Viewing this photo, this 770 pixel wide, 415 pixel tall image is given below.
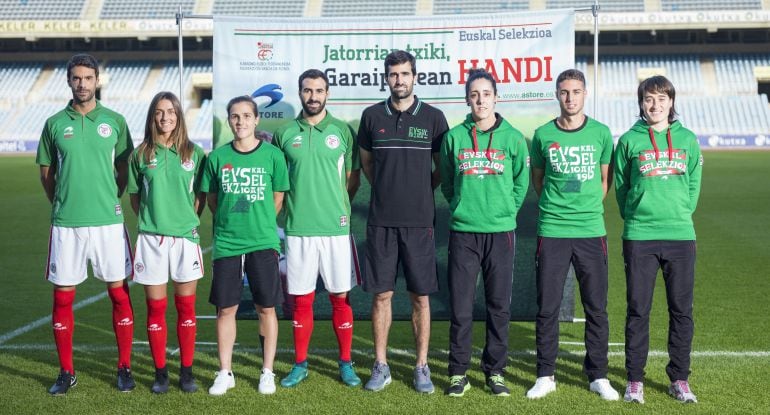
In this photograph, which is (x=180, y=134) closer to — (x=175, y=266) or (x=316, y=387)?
(x=175, y=266)

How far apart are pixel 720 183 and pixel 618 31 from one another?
848 inches

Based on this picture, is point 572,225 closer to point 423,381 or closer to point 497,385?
point 497,385

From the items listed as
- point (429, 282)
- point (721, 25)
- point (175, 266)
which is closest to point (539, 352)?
point (429, 282)

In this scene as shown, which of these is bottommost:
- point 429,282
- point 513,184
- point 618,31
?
point 429,282

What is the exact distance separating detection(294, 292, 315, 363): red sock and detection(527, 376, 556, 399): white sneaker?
4.41 ft

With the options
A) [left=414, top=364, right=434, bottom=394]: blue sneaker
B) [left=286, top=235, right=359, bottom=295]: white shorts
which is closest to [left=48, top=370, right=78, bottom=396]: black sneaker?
[left=286, top=235, right=359, bottom=295]: white shorts

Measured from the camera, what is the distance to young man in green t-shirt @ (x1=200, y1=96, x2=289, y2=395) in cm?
502

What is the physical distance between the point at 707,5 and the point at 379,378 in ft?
127

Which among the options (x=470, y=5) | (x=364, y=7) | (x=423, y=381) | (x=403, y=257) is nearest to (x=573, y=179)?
(x=403, y=257)

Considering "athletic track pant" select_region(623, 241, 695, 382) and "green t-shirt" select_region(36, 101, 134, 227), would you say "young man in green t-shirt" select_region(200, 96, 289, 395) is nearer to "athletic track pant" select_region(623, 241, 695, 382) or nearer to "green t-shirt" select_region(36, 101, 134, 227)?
"green t-shirt" select_region(36, 101, 134, 227)

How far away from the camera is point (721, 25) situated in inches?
1503

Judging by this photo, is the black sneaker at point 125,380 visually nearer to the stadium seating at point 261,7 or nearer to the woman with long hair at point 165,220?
the woman with long hair at point 165,220

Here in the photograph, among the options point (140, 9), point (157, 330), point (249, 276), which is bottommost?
point (157, 330)

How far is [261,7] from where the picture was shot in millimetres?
42000
